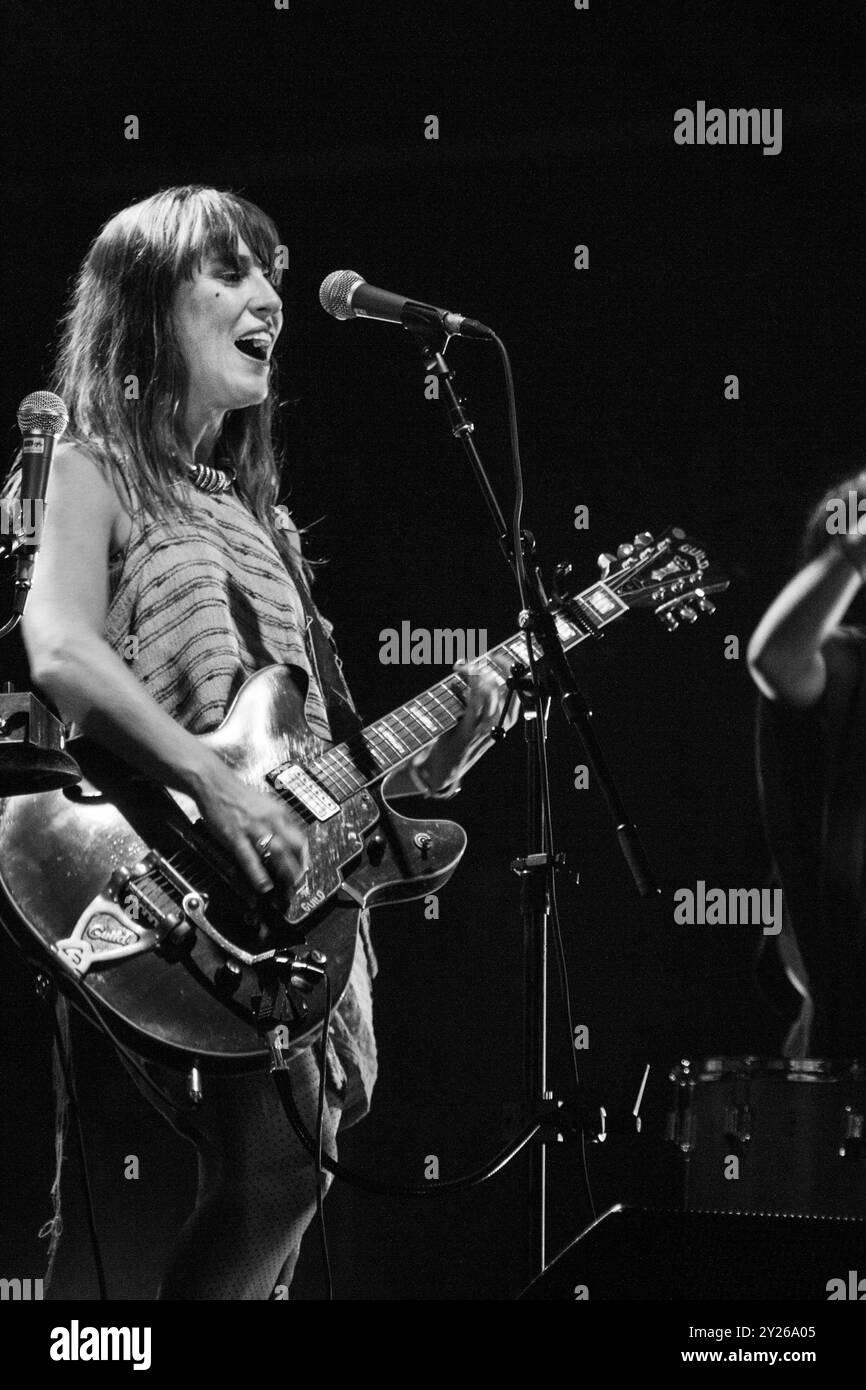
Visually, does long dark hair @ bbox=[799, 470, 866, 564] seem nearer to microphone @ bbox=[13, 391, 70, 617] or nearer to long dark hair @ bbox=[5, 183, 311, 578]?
long dark hair @ bbox=[5, 183, 311, 578]

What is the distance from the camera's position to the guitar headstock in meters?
3.23

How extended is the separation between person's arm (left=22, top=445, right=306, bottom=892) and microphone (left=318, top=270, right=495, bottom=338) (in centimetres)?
69

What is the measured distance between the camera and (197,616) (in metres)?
2.81

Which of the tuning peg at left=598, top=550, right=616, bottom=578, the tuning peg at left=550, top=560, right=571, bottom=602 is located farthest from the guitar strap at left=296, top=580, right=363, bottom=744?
the tuning peg at left=598, top=550, right=616, bottom=578

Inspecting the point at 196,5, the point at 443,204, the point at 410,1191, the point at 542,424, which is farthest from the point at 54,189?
the point at 410,1191

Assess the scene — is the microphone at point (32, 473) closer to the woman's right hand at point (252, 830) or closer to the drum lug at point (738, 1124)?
the woman's right hand at point (252, 830)

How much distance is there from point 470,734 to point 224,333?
0.96 meters

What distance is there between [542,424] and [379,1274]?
1918 mm

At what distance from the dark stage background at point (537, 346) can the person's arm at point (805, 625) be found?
5 centimetres

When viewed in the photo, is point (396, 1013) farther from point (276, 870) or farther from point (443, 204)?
point (443, 204)

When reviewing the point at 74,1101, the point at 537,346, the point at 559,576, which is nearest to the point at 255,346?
the point at 537,346

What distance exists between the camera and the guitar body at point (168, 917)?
99.7 inches

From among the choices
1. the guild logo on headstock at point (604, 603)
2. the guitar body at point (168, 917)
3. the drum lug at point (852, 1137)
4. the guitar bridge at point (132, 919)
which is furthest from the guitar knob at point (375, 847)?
the drum lug at point (852, 1137)
